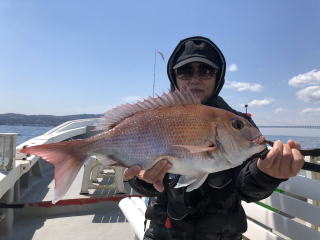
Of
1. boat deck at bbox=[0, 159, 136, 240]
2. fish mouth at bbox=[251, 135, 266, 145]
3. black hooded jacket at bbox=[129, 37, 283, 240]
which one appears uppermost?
fish mouth at bbox=[251, 135, 266, 145]

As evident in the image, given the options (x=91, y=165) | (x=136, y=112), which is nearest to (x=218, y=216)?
(x=136, y=112)

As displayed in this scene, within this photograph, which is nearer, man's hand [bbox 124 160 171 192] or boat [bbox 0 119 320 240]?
man's hand [bbox 124 160 171 192]

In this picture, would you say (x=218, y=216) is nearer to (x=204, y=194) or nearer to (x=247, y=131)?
(x=204, y=194)

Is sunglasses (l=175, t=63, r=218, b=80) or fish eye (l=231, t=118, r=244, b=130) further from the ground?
sunglasses (l=175, t=63, r=218, b=80)

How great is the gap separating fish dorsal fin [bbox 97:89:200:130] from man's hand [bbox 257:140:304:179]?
0.64 metres

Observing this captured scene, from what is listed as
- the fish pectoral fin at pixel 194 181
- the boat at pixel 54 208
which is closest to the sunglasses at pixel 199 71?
the fish pectoral fin at pixel 194 181

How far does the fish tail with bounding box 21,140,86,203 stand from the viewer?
188cm

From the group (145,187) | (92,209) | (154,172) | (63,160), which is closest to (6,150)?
(92,209)

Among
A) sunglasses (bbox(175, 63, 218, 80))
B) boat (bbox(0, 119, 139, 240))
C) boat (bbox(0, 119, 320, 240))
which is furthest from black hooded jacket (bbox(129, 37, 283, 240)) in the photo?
boat (bbox(0, 119, 139, 240))

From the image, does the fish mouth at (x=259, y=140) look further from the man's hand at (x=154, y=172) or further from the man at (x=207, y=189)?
the man's hand at (x=154, y=172)

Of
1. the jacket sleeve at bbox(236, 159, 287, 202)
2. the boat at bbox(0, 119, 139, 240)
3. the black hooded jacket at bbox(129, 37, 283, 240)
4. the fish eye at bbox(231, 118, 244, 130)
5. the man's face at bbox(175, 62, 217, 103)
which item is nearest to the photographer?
the fish eye at bbox(231, 118, 244, 130)

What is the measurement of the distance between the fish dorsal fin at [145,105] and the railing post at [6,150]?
94.9 inches

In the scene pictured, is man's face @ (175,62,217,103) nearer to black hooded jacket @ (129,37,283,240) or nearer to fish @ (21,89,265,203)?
fish @ (21,89,265,203)

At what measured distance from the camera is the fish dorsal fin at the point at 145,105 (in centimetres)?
199
